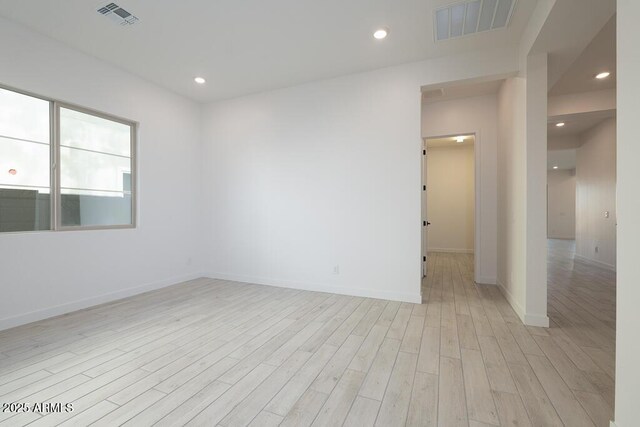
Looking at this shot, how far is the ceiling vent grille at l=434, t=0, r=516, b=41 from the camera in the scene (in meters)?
2.50

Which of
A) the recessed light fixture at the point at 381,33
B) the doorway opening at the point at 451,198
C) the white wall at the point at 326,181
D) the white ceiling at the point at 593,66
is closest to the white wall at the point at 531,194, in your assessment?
the white wall at the point at 326,181

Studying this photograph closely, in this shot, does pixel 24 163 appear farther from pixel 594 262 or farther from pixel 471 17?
pixel 594 262

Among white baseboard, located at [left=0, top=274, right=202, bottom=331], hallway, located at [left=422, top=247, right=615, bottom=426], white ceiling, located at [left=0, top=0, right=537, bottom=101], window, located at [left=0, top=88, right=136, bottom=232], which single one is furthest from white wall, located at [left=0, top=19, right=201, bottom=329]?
hallway, located at [left=422, top=247, right=615, bottom=426]

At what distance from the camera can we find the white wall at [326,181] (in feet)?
11.6

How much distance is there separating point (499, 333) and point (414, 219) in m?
1.51

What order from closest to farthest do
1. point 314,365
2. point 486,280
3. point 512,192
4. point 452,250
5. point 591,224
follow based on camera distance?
1. point 314,365
2. point 512,192
3. point 486,280
4. point 591,224
5. point 452,250

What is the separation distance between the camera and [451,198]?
25.5 feet

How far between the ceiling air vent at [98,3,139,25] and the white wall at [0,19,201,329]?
0.98 meters

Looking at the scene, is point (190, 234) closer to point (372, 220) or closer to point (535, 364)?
point (372, 220)

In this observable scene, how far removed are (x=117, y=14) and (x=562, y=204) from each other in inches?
638

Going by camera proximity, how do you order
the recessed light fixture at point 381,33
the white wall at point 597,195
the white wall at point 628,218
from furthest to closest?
the white wall at point 597,195, the recessed light fixture at point 381,33, the white wall at point 628,218

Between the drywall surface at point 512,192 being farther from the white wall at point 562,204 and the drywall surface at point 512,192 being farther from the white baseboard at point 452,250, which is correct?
the white wall at point 562,204

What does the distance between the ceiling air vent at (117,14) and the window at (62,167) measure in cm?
128

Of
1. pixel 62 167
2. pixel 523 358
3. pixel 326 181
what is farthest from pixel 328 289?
pixel 62 167
